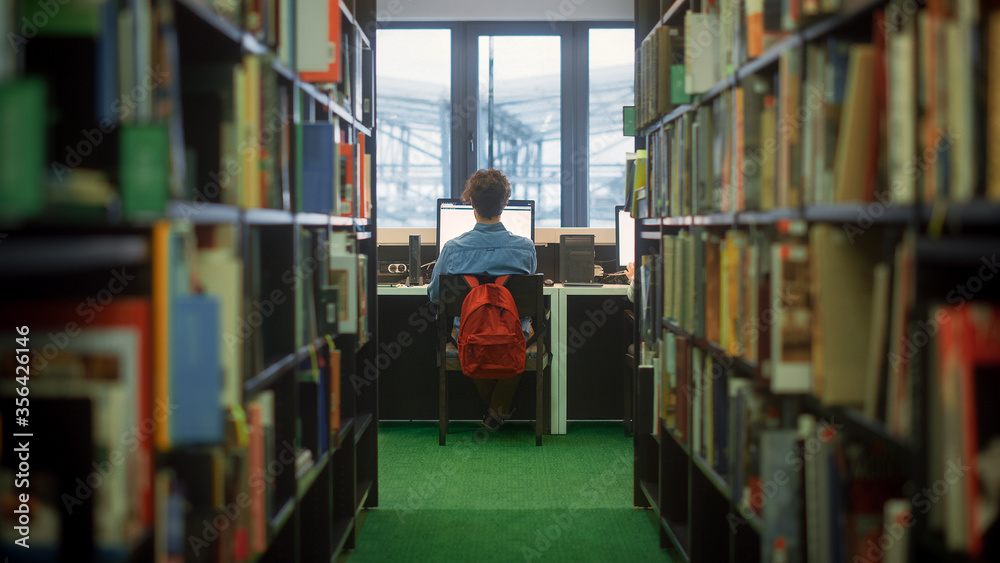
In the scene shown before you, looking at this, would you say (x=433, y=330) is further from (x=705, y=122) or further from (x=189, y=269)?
(x=189, y=269)

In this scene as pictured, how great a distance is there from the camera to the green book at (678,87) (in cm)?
188

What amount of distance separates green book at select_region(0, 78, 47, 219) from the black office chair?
8.08 feet

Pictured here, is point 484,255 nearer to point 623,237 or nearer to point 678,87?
point 623,237

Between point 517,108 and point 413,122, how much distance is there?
76cm

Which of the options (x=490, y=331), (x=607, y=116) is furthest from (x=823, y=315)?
→ (x=607, y=116)

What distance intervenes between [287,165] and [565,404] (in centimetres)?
220

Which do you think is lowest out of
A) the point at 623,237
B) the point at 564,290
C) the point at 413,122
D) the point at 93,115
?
the point at 564,290

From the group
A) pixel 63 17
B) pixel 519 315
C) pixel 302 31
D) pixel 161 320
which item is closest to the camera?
pixel 63 17

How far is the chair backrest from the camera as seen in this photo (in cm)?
311

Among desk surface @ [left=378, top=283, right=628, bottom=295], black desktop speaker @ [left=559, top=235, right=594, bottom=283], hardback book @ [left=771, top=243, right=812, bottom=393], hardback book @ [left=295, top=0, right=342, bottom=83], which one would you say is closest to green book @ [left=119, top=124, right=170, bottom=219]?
hardback book @ [left=295, top=0, right=342, bottom=83]

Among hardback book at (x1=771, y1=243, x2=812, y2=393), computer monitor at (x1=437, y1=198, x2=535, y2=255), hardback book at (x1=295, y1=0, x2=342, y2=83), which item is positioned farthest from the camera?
computer monitor at (x1=437, y1=198, x2=535, y2=255)

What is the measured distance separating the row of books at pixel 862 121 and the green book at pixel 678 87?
0.04ft

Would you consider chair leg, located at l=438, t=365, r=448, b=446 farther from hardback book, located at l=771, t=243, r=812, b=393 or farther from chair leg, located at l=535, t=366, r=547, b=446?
hardback book, located at l=771, t=243, r=812, b=393

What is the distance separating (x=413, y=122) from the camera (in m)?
5.39
